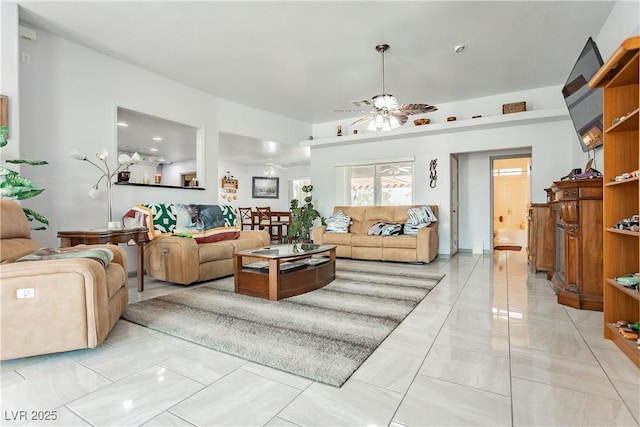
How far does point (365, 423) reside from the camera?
1.23 m

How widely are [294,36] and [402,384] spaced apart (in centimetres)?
332

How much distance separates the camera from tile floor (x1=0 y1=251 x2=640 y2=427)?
4.18 ft

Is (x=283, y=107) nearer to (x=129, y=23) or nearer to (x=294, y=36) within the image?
(x=294, y=36)

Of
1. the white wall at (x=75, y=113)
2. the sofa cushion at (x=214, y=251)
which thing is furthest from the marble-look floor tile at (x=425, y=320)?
the white wall at (x=75, y=113)

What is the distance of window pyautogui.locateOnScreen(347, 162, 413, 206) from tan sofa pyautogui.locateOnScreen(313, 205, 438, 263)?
1.55 ft

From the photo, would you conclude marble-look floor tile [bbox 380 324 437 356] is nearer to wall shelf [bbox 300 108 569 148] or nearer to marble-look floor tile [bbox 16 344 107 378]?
marble-look floor tile [bbox 16 344 107 378]

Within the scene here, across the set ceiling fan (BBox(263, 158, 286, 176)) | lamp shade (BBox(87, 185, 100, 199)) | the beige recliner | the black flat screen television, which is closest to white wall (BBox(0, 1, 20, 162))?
lamp shade (BBox(87, 185, 100, 199))

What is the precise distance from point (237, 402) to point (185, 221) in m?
3.05

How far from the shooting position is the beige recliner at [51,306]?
63.7 inches

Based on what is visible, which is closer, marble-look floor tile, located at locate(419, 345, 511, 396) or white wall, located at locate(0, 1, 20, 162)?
marble-look floor tile, located at locate(419, 345, 511, 396)

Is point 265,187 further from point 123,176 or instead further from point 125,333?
point 125,333

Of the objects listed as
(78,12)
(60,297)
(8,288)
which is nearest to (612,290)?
(60,297)

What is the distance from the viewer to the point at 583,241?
2.60 meters

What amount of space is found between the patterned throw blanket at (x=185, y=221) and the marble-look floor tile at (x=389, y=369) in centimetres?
A: 278
